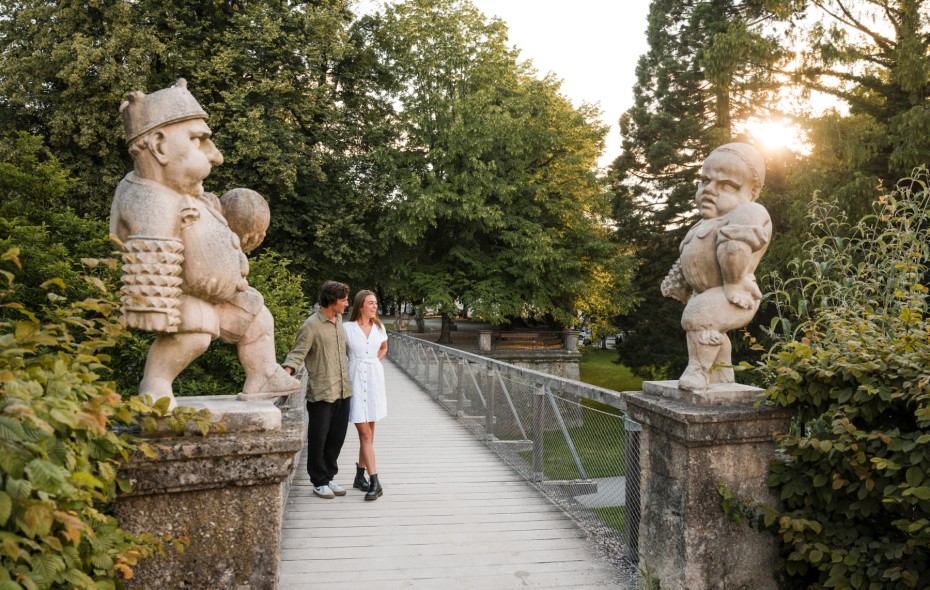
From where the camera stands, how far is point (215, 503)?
241cm

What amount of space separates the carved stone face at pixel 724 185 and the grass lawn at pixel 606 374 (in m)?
20.2

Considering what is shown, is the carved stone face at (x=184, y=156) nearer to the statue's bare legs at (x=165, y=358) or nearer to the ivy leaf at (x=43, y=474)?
the statue's bare legs at (x=165, y=358)

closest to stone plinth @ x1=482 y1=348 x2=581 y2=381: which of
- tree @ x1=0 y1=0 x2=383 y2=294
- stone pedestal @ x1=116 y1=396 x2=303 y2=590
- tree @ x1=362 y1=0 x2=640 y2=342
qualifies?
tree @ x1=362 y1=0 x2=640 y2=342

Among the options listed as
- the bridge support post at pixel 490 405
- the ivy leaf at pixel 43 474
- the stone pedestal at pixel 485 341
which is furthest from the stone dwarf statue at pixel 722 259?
the stone pedestal at pixel 485 341

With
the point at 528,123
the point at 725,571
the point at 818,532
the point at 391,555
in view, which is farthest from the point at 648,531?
the point at 528,123

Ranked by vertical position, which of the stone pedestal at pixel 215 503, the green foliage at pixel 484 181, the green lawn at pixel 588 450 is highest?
the green foliage at pixel 484 181

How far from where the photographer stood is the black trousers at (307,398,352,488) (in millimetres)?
5094

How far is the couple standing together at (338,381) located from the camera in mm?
5078

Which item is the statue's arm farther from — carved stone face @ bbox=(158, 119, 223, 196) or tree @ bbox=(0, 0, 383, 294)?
tree @ bbox=(0, 0, 383, 294)

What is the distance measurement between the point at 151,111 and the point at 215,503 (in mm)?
1631

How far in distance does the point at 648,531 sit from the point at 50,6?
18.5 m

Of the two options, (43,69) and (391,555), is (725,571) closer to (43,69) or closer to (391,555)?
(391,555)

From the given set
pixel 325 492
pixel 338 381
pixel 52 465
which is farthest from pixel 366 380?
pixel 52 465

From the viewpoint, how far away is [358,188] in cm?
1856
